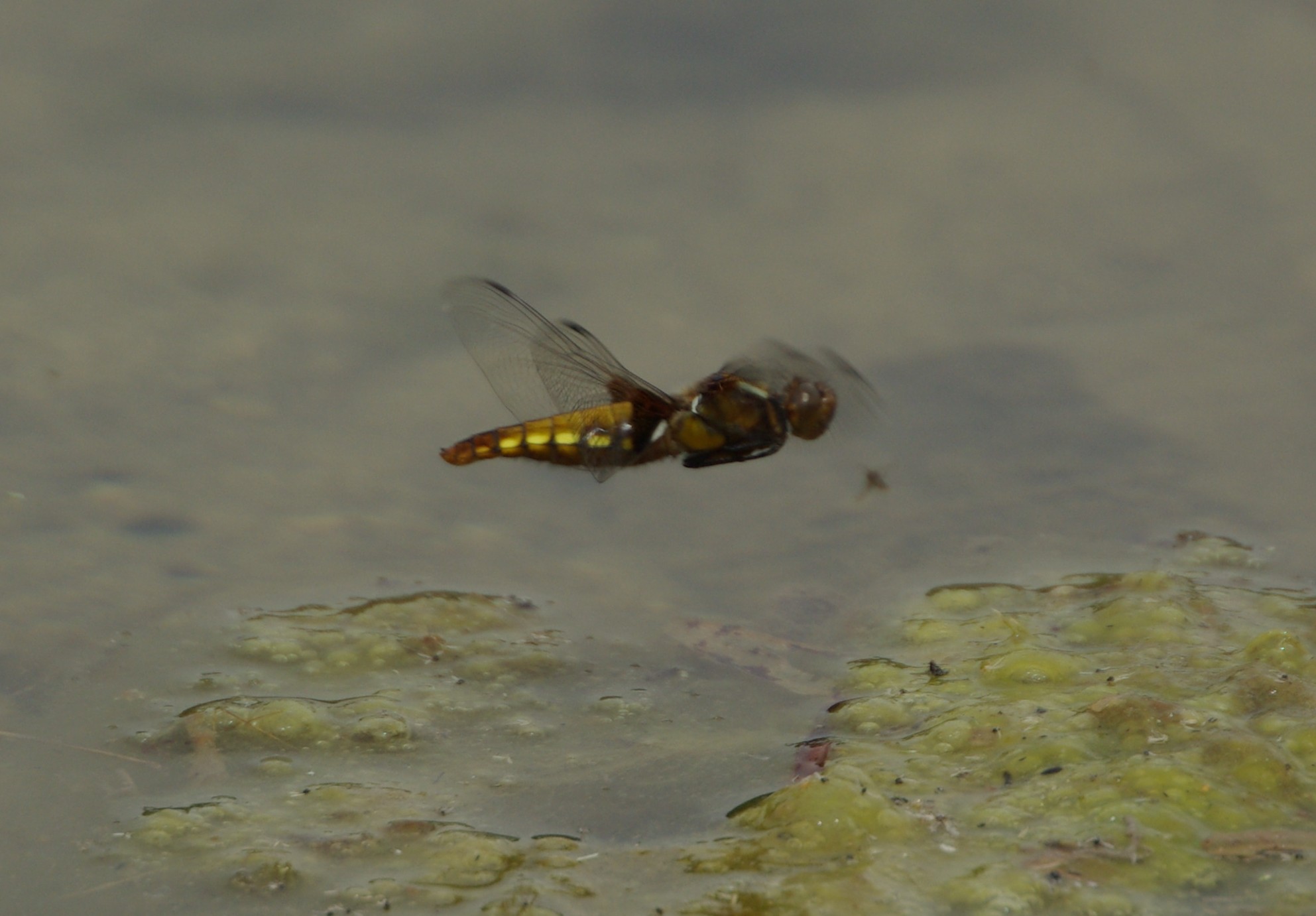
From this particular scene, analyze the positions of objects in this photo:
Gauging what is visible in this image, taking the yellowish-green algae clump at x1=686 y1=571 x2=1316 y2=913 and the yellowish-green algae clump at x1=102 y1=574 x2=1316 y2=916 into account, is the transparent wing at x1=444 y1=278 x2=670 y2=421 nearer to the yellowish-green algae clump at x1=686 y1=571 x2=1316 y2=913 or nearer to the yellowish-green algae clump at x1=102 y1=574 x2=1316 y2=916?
the yellowish-green algae clump at x1=102 y1=574 x2=1316 y2=916

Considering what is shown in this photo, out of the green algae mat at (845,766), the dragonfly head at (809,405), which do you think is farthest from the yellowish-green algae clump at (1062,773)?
the dragonfly head at (809,405)

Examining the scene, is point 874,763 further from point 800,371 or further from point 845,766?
point 800,371

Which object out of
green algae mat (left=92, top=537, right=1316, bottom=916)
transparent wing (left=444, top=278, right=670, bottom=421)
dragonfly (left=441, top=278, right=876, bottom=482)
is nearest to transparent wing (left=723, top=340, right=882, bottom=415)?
dragonfly (left=441, top=278, right=876, bottom=482)

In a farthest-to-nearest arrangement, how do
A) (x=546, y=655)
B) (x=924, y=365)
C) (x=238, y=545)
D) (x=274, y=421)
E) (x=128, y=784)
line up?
(x=924, y=365) → (x=274, y=421) → (x=238, y=545) → (x=546, y=655) → (x=128, y=784)

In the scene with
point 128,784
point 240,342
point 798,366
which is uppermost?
point 240,342

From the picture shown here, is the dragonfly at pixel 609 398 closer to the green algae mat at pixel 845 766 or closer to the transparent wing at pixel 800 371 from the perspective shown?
the transparent wing at pixel 800 371

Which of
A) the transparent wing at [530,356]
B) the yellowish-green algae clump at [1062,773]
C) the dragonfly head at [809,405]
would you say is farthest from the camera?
the dragonfly head at [809,405]

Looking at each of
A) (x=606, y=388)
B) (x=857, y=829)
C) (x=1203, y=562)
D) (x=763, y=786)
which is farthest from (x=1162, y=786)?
(x=606, y=388)

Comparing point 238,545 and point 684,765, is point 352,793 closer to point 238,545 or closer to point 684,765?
point 684,765
